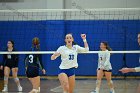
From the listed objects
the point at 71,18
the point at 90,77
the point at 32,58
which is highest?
the point at 71,18

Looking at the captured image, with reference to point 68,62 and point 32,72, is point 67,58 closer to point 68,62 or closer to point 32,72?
point 68,62

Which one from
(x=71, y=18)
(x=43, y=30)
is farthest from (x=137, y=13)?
(x=43, y=30)

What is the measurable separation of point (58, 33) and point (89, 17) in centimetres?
187

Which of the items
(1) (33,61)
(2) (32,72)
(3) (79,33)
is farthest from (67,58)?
(3) (79,33)

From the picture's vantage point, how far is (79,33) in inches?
714

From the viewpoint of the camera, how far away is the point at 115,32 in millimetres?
17812

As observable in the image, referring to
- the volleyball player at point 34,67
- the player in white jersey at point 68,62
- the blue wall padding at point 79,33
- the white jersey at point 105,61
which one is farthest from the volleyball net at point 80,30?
the player in white jersey at point 68,62

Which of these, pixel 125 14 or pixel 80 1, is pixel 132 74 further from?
pixel 80 1

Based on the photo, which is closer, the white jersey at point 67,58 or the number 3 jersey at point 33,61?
the white jersey at point 67,58

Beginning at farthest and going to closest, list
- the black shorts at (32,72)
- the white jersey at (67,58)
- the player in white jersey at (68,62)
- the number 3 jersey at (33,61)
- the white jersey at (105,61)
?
the white jersey at (105,61)
the number 3 jersey at (33,61)
the black shorts at (32,72)
the white jersey at (67,58)
the player in white jersey at (68,62)

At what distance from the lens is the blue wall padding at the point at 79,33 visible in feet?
58.7

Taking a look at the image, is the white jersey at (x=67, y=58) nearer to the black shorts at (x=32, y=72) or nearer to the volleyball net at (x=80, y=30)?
the black shorts at (x=32, y=72)

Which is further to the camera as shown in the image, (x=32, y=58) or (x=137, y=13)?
(x=137, y=13)

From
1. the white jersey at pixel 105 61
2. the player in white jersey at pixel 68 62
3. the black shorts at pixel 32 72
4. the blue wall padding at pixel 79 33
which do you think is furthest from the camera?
the blue wall padding at pixel 79 33
